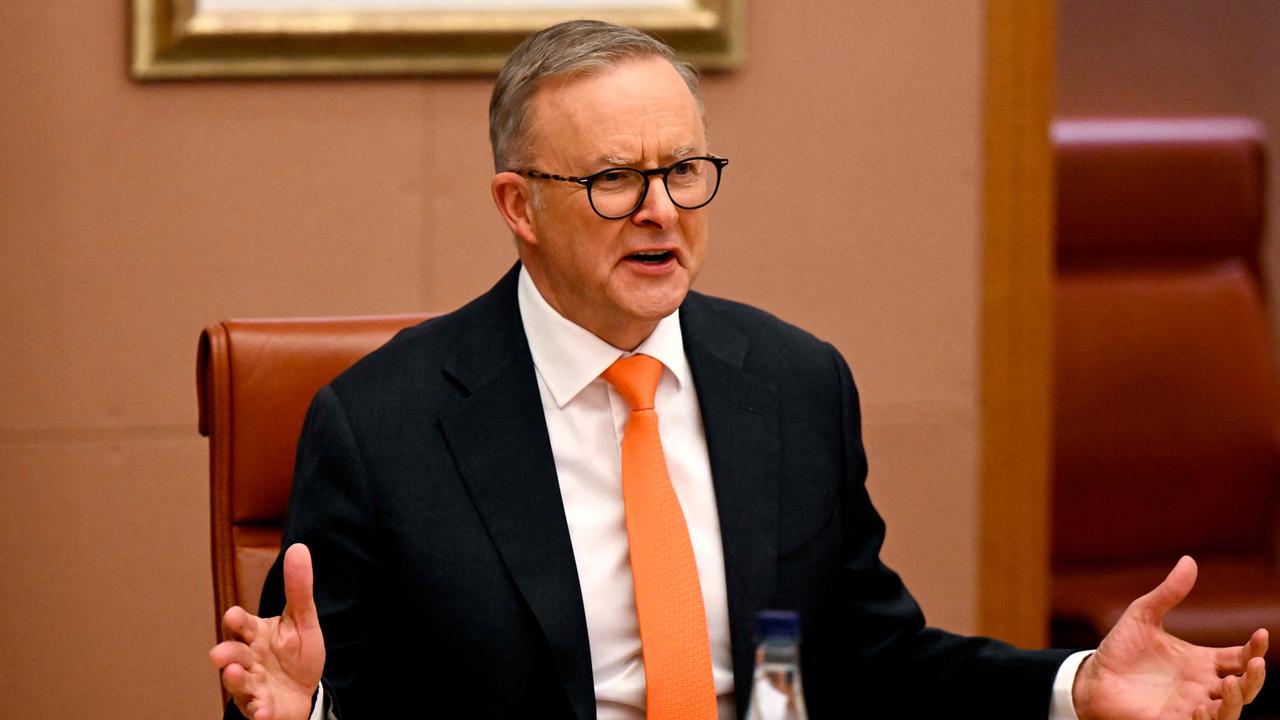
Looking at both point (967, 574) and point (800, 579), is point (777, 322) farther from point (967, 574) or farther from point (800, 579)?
point (967, 574)

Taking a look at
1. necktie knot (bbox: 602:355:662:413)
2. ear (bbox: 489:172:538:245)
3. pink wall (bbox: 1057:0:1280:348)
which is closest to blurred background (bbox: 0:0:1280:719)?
ear (bbox: 489:172:538:245)

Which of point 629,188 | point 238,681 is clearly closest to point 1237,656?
point 629,188

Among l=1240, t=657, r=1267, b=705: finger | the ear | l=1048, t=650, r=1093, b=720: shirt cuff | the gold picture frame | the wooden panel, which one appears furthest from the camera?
the wooden panel

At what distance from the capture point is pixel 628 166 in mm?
1732

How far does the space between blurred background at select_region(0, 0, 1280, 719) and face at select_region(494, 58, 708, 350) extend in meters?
Answer: 1.00

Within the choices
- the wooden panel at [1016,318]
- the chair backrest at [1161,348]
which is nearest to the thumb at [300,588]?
the wooden panel at [1016,318]

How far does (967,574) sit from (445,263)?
1186mm

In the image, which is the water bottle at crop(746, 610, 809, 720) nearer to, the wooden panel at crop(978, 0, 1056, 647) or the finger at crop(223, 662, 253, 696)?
the finger at crop(223, 662, 253, 696)

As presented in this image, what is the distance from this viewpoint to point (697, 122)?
5.88 feet

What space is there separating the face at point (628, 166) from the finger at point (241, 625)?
0.58 meters

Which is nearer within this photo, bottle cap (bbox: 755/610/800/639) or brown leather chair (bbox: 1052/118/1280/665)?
bottle cap (bbox: 755/610/800/639)

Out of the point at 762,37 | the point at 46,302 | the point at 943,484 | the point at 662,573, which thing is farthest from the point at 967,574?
the point at 46,302

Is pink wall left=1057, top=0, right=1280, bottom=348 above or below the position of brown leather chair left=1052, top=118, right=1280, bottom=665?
above

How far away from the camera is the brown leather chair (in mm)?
3598
